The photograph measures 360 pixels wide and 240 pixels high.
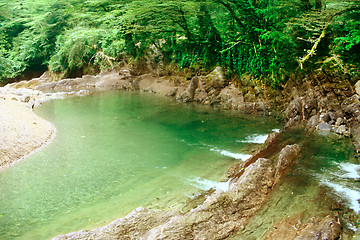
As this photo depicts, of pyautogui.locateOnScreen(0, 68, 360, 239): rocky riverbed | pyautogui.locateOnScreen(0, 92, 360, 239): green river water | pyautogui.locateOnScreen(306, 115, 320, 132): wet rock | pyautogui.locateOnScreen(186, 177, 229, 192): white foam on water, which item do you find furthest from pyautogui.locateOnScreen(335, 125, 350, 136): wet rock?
pyautogui.locateOnScreen(186, 177, 229, 192): white foam on water

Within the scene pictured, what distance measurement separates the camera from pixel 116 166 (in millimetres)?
7727

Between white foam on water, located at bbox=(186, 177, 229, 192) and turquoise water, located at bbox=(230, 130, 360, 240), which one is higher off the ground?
turquoise water, located at bbox=(230, 130, 360, 240)

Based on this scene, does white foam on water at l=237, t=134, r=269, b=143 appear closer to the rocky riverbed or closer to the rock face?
the rocky riverbed

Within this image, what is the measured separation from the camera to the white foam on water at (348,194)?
15.6 feet

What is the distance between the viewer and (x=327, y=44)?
1064cm

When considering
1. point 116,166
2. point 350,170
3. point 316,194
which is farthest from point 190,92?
point 316,194

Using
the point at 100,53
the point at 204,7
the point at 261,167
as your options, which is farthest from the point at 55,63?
the point at 261,167

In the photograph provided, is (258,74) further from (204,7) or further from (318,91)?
(204,7)

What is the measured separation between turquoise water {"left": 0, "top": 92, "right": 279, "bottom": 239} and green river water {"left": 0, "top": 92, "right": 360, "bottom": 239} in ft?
0.07

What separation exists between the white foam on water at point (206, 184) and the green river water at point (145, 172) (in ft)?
0.08

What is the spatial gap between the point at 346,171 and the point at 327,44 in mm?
6222

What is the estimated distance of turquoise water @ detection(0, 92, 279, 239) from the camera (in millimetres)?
5598

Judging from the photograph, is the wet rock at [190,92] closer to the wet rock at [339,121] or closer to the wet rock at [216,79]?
the wet rock at [216,79]

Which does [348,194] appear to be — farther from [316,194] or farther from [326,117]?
[326,117]
